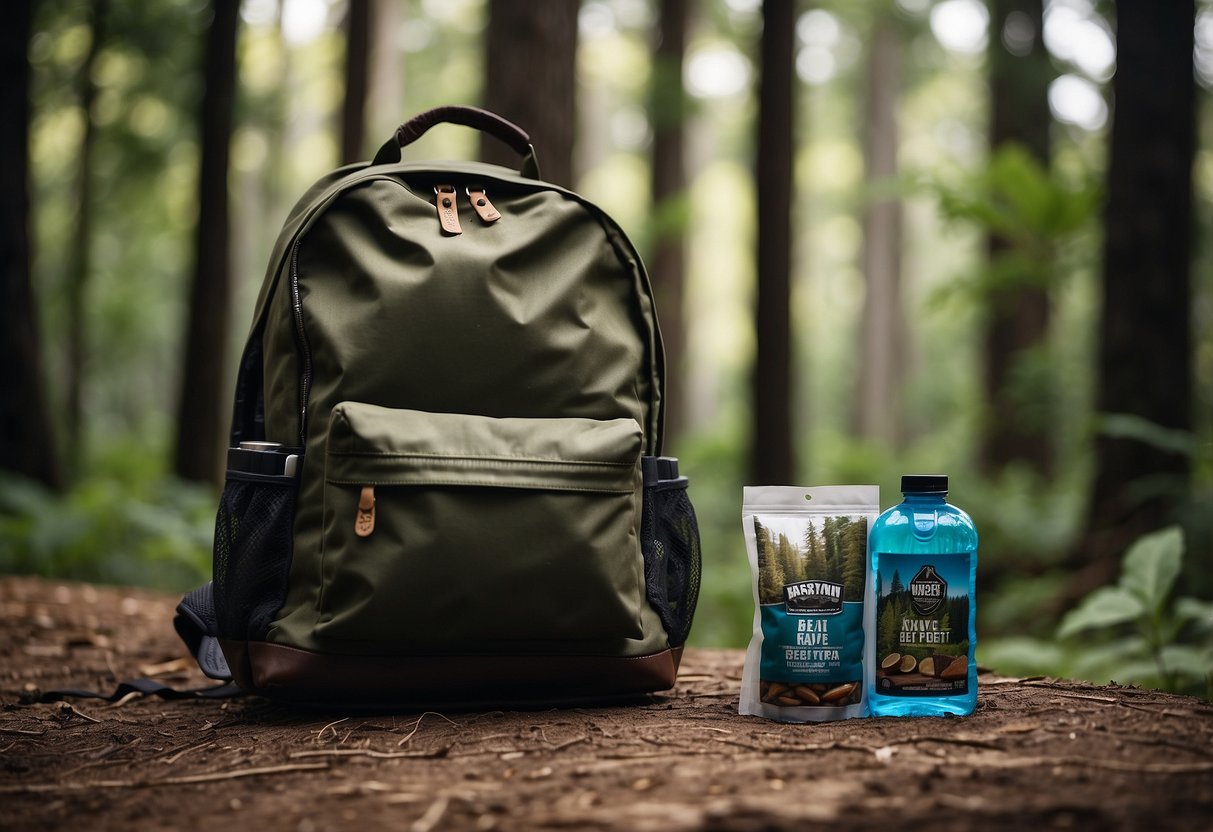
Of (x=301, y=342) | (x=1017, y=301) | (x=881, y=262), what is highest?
(x=881, y=262)

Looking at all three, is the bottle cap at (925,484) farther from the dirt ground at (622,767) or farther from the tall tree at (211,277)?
the tall tree at (211,277)

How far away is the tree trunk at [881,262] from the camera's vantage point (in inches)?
591

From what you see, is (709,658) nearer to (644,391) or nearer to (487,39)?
(644,391)

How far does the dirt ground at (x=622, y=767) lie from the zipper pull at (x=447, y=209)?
1.01 metres

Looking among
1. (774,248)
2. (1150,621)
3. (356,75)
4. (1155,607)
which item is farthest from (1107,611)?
(356,75)

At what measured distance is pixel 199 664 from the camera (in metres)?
2.25

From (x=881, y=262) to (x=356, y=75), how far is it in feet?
32.9

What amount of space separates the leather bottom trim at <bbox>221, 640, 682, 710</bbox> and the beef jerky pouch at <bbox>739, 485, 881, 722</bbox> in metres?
0.31

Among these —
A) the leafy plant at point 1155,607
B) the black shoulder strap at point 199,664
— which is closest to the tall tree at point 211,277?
the black shoulder strap at point 199,664

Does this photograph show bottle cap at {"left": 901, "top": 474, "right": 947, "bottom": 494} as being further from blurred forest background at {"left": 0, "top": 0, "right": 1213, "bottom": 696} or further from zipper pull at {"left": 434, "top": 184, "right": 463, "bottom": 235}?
zipper pull at {"left": 434, "top": 184, "right": 463, "bottom": 235}

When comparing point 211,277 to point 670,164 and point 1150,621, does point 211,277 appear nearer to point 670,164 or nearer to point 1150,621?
point 670,164

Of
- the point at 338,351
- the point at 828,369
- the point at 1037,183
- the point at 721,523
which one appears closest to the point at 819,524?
the point at 338,351

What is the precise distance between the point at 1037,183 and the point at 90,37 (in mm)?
7311

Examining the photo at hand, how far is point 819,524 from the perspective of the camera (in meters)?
1.93
